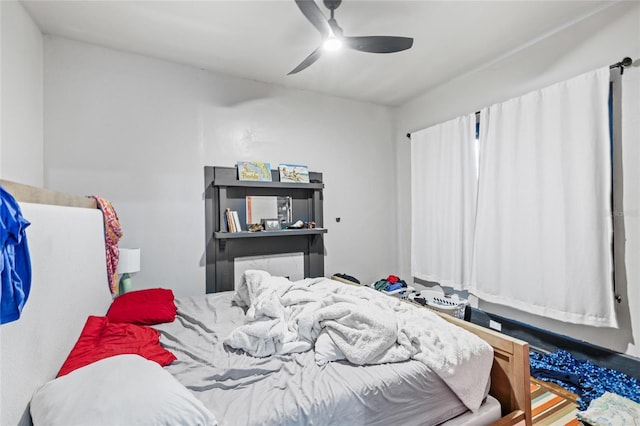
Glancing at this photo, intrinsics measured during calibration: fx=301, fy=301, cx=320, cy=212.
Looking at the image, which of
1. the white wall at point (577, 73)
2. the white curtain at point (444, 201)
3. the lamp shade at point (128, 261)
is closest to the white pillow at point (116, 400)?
the lamp shade at point (128, 261)

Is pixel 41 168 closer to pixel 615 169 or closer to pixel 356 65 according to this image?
pixel 356 65

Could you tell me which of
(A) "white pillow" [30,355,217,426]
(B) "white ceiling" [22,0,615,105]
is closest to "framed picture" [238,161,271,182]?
(B) "white ceiling" [22,0,615,105]

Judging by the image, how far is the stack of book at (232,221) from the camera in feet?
9.91

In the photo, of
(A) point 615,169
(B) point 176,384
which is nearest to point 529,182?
(A) point 615,169

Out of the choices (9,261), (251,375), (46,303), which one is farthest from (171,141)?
(9,261)

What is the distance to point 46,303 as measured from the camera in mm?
1081

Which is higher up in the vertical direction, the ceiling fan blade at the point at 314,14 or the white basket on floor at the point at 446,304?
the ceiling fan blade at the point at 314,14

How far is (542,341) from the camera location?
2.52 metres

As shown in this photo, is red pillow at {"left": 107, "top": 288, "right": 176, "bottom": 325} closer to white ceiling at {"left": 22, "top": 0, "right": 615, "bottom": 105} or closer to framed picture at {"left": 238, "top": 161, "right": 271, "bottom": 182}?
framed picture at {"left": 238, "top": 161, "right": 271, "bottom": 182}

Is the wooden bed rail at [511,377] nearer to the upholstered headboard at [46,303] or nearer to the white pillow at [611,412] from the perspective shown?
the white pillow at [611,412]

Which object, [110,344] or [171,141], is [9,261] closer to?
[110,344]

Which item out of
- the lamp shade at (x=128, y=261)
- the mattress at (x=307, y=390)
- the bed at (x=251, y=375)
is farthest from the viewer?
the lamp shade at (x=128, y=261)

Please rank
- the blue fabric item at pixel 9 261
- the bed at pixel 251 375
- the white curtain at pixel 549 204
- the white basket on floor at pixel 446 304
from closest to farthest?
the blue fabric item at pixel 9 261 < the bed at pixel 251 375 < the white curtain at pixel 549 204 < the white basket on floor at pixel 446 304

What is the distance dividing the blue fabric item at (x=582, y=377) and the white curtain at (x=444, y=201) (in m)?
0.96
